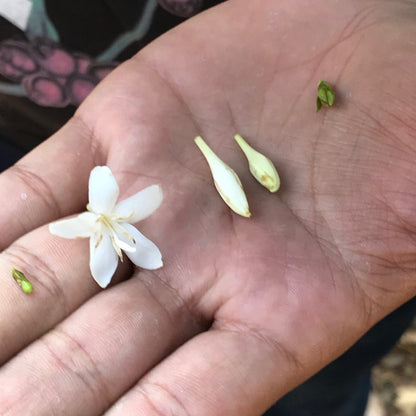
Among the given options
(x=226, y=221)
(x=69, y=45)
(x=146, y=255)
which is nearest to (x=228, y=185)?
(x=226, y=221)

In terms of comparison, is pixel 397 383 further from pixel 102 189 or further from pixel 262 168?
pixel 102 189

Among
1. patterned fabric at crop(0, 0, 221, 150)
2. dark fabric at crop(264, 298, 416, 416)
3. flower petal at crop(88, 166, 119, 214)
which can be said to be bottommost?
dark fabric at crop(264, 298, 416, 416)

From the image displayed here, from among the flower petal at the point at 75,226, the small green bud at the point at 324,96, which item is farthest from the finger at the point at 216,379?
the small green bud at the point at 324,96

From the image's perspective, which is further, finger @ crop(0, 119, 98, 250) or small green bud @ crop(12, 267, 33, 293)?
finger @ crop(0, 119, 98, 250)

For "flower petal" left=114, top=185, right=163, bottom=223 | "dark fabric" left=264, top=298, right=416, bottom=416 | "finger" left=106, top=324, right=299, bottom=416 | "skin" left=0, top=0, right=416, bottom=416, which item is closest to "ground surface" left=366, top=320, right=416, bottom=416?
"dark fabric" left=264, top=298, right=416, bottom=416

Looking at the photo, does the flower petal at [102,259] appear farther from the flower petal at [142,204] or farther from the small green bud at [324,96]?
the small green bud at [324,96]


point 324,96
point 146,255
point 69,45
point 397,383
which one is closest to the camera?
point 146,255

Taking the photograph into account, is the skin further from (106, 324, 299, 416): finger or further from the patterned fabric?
the patterned fabric

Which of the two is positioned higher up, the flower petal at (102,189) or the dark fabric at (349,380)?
the flower petal at (102,189)
